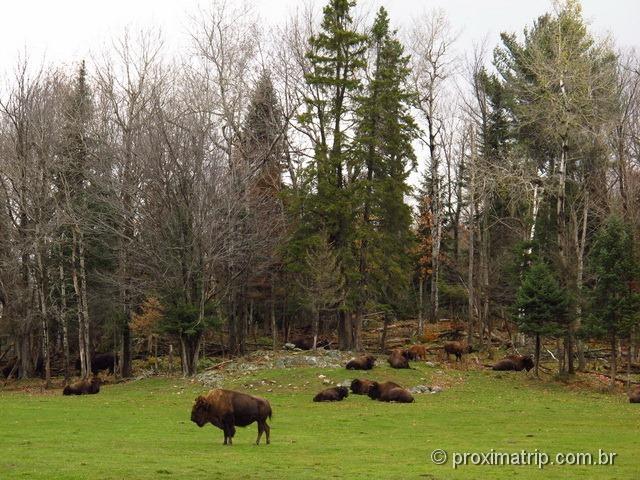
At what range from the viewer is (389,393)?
32.2 m

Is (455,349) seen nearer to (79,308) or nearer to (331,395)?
(331,395)

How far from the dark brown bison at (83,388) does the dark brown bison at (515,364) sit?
2043 cm

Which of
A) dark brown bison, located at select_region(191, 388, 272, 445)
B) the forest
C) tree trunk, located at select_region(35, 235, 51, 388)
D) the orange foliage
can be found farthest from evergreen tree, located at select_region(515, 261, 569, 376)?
tree trunk, located at select_region(35, 235, 51, 388)

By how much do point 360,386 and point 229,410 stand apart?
15472 mm

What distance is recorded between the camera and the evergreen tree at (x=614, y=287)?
35.8 metres

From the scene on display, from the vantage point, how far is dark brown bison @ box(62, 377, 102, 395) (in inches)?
1483

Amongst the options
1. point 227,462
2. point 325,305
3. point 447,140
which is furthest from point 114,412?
point 447,140

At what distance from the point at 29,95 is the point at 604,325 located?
110 ft

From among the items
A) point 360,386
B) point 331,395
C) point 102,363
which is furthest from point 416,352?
point 102,363

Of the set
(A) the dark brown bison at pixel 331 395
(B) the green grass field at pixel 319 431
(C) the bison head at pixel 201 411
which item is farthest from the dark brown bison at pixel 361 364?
(C) the bison head at pixel 201 411

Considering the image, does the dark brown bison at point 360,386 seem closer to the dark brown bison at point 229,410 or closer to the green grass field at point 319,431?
the green grass field at point 319,431

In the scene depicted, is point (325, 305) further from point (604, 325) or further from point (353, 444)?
point (353, 444)

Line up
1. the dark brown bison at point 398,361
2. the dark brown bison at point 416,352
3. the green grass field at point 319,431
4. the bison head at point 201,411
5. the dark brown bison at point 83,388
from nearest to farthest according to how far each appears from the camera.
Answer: the green grass field at point 319,431 < the bison head at point 201,411 < the dark brown bison at point 83,388 < the dark brown bison at point 398,361 < the dark brown bison at point 416,352

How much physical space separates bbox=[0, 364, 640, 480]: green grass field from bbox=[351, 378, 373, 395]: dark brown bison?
539mm
